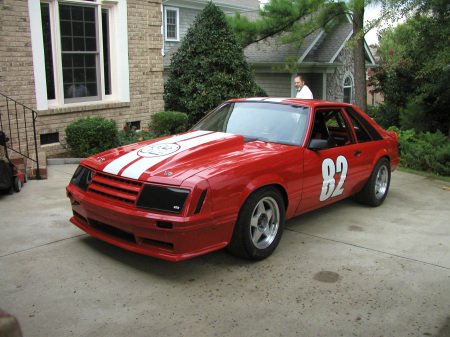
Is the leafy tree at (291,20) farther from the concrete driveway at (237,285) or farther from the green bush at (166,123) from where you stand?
the concrete driveway at (237,285)

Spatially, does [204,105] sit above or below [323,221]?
above

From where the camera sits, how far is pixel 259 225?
15.2 feet

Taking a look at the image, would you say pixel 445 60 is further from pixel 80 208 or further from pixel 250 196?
pixel 80 208

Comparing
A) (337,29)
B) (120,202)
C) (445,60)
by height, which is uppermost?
(337,29)

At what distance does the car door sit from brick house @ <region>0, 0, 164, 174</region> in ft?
16.0

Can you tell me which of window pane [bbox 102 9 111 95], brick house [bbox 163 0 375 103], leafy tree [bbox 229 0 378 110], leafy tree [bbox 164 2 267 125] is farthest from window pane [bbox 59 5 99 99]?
brick house [bbox 163 0 375 103]

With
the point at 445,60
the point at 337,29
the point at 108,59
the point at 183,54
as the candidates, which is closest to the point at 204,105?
the point at 183,54

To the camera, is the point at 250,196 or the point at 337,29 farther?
the point at 337,29

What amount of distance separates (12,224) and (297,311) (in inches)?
142

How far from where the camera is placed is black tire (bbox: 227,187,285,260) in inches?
171

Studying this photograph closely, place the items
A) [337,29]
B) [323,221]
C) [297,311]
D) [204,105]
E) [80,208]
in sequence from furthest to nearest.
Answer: [337,29]
[204,105]
[323,221]
[80,208]
[297,311]

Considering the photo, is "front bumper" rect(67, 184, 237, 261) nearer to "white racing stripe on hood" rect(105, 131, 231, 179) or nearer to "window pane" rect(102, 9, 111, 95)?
"white racing stripe on hood" rect(105, 131, 231, 179)

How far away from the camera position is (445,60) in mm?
9695

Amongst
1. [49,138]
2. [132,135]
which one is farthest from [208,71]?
[49,138]
